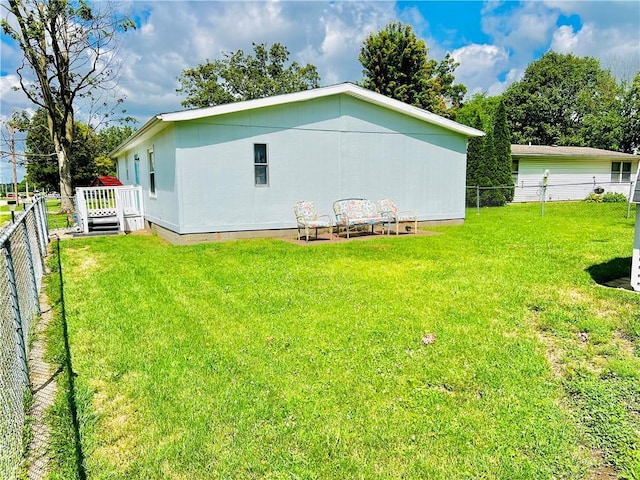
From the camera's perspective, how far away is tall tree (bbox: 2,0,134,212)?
61.2ft

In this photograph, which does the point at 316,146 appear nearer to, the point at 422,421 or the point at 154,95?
the point at 422,421

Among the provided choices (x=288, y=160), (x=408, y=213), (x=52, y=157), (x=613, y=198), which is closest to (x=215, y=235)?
(x=288, y=160)

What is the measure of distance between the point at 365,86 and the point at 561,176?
13.8 meters

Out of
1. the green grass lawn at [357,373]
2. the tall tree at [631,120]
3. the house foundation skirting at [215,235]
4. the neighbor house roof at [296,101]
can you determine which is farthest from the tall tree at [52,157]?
the tall tree at [631,120]

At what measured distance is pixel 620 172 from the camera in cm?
2458

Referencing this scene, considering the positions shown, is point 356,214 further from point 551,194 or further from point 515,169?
point 551,194

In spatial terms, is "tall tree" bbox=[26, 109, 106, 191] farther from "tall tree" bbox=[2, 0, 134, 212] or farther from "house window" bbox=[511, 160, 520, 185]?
"house window" bbox=[511, 160, 520, 185]

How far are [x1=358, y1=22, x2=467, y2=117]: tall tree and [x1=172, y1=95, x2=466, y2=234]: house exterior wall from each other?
16.7m

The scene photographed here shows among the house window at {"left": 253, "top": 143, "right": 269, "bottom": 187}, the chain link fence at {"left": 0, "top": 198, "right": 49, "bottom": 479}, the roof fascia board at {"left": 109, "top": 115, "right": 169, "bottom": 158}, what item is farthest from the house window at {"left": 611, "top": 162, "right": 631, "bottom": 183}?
the chain link fence at {"left": 0, "top": 198, "right": 49, "bottom": 479}

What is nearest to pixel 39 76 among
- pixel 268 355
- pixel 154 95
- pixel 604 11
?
pixel 154 95

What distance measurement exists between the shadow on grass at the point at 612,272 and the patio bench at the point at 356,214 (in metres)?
5.21

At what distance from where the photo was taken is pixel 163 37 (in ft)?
68.8

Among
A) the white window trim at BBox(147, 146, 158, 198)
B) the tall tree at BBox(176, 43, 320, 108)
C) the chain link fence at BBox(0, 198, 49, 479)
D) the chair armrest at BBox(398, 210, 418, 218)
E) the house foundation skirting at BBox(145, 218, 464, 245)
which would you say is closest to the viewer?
the chain link fence at BBox(0, 198, 49, 479)

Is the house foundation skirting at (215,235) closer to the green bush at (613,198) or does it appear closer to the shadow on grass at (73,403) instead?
the shadow on grass at (73,403)
